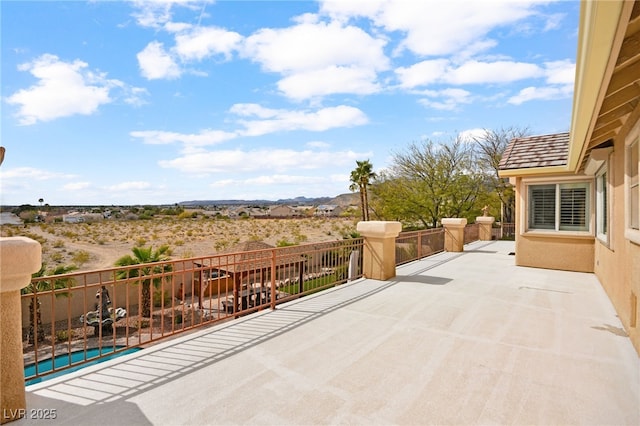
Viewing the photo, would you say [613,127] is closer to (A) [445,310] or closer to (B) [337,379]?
(A) [445,310]

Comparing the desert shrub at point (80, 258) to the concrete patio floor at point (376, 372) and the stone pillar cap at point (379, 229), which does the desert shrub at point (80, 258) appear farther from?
the concrete patio floor at point (376, 372)

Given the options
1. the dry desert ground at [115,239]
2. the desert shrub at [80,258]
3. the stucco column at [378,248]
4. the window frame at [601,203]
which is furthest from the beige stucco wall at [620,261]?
the desert shrub at [80,258]

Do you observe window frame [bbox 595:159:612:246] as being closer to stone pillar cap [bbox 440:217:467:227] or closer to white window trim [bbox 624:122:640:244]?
white window trim [bbox 624:122:640:244]

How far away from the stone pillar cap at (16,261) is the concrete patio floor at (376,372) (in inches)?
45.6

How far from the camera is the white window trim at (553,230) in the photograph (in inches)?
353

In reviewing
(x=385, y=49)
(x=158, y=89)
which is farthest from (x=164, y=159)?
(x=385, y=49)

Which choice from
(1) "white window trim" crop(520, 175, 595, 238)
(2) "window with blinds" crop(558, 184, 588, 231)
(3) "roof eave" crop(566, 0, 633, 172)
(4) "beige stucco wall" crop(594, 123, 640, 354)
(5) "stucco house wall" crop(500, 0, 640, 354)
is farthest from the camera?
(2) "window with blinds" crop(558, 184, 588, 231)

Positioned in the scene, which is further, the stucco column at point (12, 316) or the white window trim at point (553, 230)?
the white window trim at point (553, 230)

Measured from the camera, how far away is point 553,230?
9.76 m

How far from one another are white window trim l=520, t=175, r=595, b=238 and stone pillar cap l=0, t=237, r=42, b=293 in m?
11.2

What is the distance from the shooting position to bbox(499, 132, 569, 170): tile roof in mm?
9250

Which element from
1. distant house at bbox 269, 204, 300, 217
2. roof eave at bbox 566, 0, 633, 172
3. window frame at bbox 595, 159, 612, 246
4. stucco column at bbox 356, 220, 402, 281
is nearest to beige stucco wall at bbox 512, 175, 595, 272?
window frame at bbox 595, 159, 612, 246

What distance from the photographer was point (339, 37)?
8.14 meters

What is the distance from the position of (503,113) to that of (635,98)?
99.5 ft
